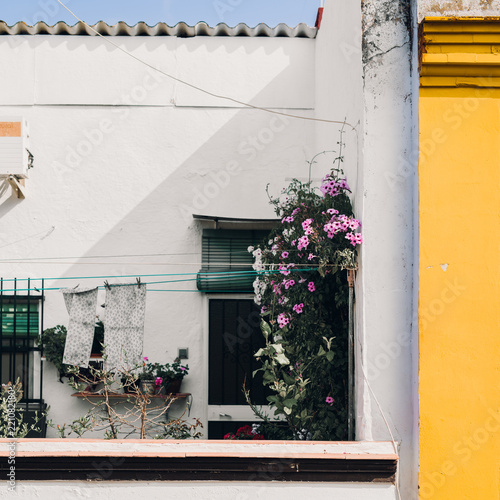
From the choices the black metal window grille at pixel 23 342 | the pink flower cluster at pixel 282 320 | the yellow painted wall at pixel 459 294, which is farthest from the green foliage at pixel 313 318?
the black metal window grille at pixel 23 342

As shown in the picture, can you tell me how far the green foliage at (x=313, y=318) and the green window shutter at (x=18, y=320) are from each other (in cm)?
309

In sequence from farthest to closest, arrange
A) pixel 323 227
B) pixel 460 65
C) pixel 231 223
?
pixel 231 223 < pixel 323 227 < pixel 460 65

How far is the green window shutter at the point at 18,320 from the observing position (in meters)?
6.58

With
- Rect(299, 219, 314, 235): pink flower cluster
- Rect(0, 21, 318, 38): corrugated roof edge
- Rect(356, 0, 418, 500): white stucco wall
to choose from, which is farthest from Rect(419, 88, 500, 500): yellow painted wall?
Rect(0, 21, 318, 38): corrugated roof edge

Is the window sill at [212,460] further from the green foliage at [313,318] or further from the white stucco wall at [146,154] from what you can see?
the white stucco wall at [146,154]

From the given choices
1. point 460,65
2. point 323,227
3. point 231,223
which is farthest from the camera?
point 231,223

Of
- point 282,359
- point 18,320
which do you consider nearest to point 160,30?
point 18,320

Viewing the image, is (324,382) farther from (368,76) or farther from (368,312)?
(368,76)

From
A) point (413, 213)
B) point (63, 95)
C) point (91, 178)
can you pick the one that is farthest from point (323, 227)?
point (63, 95)

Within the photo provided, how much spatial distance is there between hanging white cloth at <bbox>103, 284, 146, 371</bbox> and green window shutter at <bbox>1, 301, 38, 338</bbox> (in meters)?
1.52

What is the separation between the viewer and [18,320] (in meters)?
6.62

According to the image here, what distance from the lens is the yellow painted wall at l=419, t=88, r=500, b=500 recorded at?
4098 mm

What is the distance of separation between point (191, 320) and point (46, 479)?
2.73 meters

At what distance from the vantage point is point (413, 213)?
433 cm
